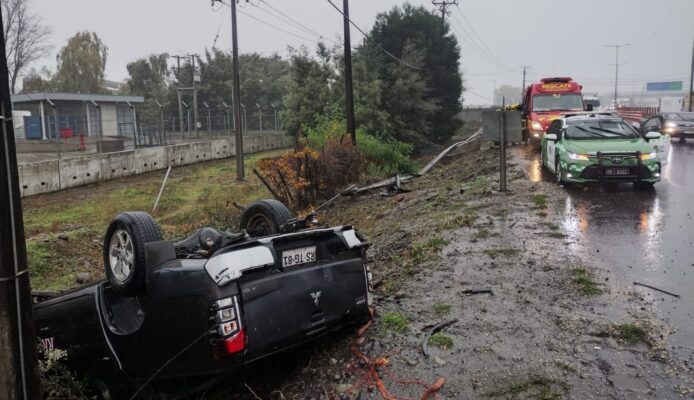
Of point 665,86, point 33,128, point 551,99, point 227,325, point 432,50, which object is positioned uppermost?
point 665,86

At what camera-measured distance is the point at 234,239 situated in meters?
4.83

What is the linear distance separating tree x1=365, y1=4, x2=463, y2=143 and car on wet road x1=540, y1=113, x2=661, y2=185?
25.0m

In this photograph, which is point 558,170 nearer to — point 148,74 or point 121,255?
point 121,255

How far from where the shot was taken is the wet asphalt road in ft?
19.4

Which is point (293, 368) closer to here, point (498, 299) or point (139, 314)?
point (139, 314)

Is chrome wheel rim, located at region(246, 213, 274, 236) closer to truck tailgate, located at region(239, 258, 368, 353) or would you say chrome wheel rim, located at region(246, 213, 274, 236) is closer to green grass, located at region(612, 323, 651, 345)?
truck tailgate, located at region(239, 258, 368, 353)

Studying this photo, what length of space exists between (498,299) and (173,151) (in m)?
27.9

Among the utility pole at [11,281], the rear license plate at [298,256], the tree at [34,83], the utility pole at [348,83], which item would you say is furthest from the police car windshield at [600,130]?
the tree at [34,83]

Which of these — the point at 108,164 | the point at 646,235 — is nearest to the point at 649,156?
the point at 646,235

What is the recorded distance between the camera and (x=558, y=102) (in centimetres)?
2175

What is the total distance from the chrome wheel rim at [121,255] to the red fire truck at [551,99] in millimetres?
18053

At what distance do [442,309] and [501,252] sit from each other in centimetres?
221

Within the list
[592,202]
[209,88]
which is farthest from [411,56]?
[209,88]

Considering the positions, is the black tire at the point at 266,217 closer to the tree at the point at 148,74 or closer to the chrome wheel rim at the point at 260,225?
the chrome wheel rim at the point at 260,225
